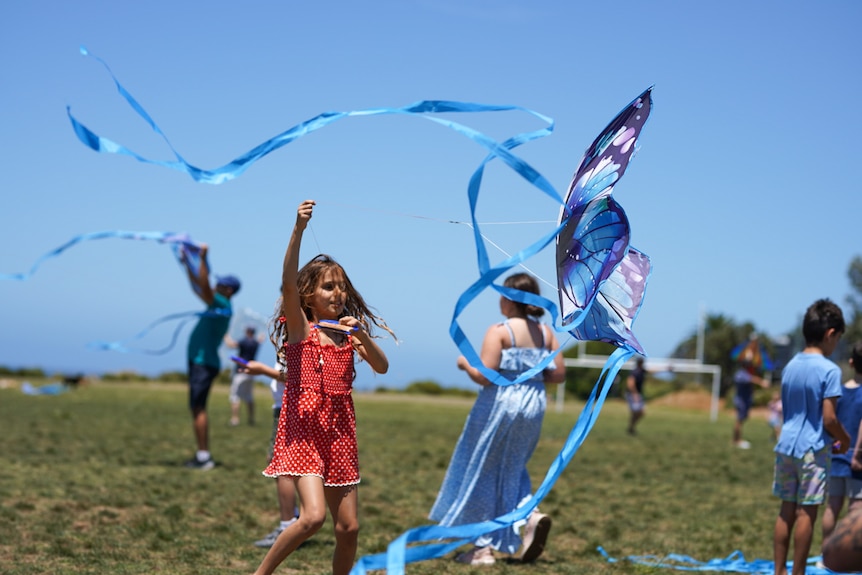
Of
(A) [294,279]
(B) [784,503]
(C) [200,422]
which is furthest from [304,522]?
(C) [200,422]

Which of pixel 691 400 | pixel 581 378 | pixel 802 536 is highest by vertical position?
pixel 802 536

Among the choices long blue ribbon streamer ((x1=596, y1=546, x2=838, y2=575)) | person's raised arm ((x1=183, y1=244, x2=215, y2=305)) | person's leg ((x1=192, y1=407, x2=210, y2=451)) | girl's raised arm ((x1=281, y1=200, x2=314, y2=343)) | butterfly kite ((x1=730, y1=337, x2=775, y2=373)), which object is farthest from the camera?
butterfly kite ((x1=730, y1=337, x2=775, y2=373))

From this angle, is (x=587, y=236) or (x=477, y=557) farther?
(x=477, y=557)

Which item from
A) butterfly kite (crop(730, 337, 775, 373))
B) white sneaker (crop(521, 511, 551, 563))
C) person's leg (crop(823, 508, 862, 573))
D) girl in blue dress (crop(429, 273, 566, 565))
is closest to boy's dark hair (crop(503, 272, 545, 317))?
girl in blue dress (crop(429, 273, 566, 565))

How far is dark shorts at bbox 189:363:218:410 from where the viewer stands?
9.84 m

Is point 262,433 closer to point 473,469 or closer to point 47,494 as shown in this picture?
point 47,494

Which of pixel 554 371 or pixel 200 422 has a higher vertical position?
pixel 554 371

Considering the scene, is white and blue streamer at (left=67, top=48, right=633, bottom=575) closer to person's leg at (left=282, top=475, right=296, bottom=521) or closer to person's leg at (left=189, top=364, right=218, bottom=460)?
person's leg at (left=282, top=475, right=296, bottom=521)

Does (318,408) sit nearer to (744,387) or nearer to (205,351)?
(205,351)

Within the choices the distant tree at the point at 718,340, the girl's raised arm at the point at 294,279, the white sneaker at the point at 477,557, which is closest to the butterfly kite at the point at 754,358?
the white sneaker at the point at 477,557

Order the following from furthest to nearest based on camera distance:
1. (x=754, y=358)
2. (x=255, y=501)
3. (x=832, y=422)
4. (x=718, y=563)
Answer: (x=754, y=358) < (x=255, y=501) < (x=718, y=563) < (x=832, y=422)

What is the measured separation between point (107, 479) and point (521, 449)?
4574 millimetres

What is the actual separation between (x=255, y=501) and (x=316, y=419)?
4.19 m

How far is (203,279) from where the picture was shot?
9336 mm
